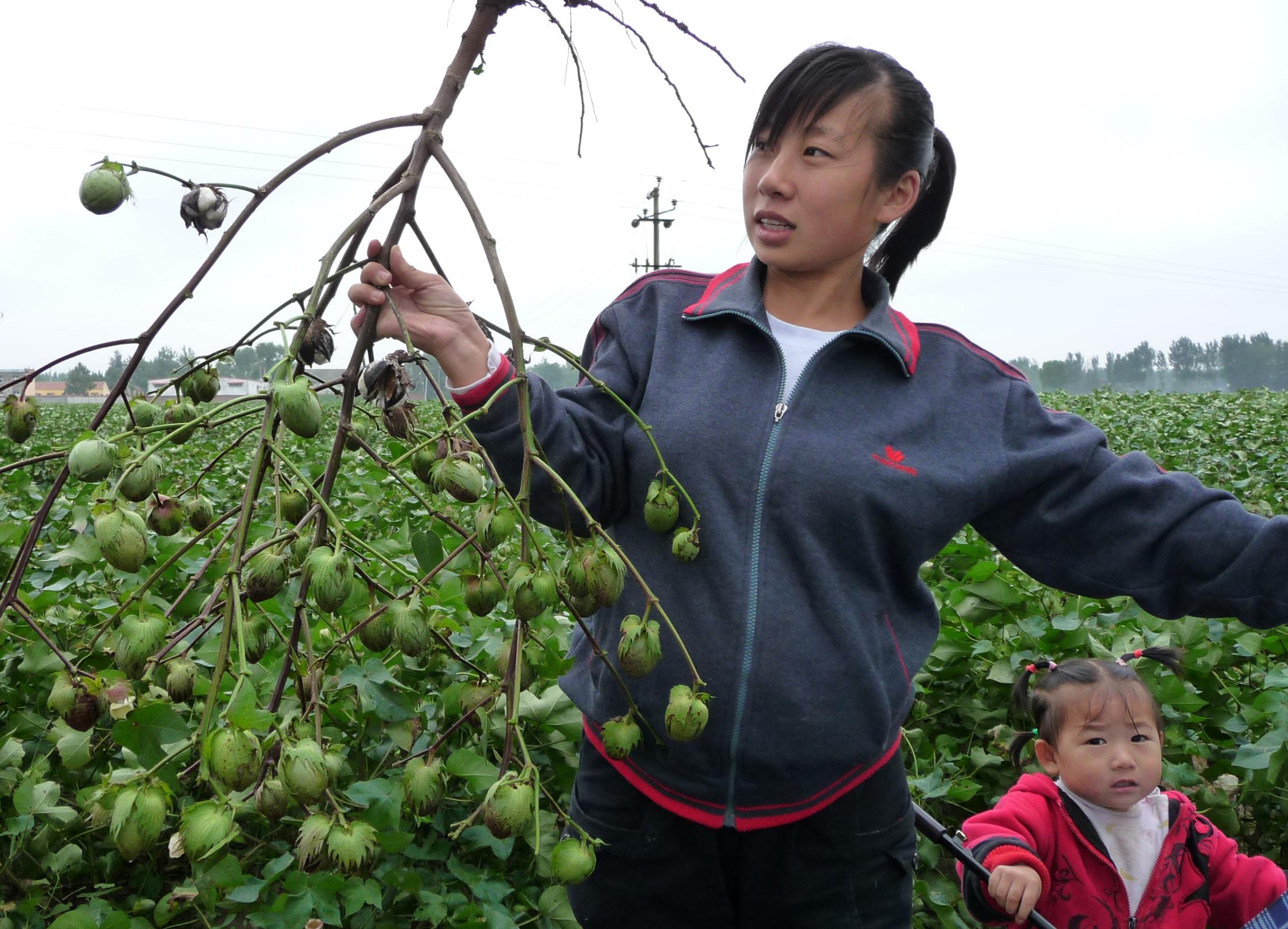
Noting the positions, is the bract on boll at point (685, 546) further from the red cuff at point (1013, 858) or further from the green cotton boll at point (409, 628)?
the red cuff at point (1013, 858)

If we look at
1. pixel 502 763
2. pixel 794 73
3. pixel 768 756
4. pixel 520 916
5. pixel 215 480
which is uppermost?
pixel 794 73

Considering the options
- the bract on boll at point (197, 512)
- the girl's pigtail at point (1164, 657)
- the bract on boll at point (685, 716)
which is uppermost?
the bract on boll at point (197, 512)

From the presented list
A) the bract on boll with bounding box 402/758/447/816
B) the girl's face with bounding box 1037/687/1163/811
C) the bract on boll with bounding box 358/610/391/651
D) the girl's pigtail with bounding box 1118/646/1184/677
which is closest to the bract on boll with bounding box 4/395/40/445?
the bract on boll with bounding box 358/610/391/651

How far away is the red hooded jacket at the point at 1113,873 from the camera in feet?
6.16

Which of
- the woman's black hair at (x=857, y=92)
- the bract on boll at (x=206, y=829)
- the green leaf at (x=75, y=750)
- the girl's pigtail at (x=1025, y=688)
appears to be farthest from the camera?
the girl's pigtail at (x=1025, y=688)

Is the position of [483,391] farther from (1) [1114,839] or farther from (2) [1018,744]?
(2) [1018,744]

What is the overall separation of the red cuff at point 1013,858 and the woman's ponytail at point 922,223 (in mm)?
1036

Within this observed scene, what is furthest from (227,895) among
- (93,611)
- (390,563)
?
(390,563)

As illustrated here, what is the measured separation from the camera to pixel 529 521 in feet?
2.83

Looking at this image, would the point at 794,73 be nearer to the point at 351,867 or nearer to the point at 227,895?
the point at 351,867

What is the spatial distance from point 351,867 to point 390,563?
9.8 inches

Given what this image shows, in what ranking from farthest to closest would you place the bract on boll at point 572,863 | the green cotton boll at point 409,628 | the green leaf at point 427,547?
the green leaf at point 427,547
the bract on boll at point 572,863
the green cotton boll at point 409,628

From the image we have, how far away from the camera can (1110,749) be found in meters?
1.91

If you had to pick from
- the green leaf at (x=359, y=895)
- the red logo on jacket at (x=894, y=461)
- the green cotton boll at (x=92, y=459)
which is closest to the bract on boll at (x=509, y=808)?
the green cotton boll at (x=92, y=459)
